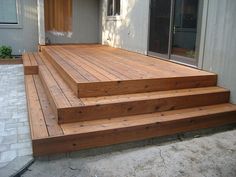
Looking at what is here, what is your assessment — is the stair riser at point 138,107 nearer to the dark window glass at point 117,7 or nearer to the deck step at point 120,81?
the deck step at point 120,81

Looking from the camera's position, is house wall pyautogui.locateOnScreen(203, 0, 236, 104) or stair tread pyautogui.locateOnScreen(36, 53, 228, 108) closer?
stair tread pyautogui.locateOnScreen(36, 53, 228, 108)

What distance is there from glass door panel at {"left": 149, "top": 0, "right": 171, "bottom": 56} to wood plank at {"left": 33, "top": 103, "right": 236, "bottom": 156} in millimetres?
2036

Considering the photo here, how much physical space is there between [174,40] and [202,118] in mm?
1962

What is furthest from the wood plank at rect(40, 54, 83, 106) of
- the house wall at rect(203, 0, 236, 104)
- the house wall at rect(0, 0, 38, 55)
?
the house wall at rect(0, 0, 38, 55)

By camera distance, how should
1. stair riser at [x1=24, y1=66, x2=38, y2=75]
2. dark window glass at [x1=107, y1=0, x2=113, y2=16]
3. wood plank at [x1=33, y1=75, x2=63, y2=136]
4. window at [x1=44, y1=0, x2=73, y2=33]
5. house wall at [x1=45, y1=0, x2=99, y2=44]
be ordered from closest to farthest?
wood plank at [x1=33, y1=75, x2=63, y2=136]
stair riser at [x1=24, y1=66, x2=38, y2=75]
dark window glass at [x1=107, y1=0, x2=113, y2=16]
window at [x1=44, y1=0, x2=73, y2=33]
house wall at [x1=45, y1=0, x2=99, y2=44]

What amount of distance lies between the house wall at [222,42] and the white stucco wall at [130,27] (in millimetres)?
2128

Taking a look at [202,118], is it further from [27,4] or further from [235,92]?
[27,4]

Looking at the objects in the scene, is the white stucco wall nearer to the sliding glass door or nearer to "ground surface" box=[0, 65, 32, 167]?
the sliding glass door

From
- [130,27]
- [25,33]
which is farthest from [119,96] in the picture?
[25,33]

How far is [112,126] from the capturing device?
2.83 metres

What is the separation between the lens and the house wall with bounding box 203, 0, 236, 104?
3600 mm

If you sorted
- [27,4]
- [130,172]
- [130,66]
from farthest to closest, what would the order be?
[27,4], [130,66], [130,172]

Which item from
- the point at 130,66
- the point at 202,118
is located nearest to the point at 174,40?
the point at 130,66

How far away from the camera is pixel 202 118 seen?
3277 millimetres
